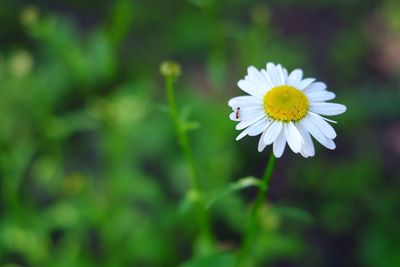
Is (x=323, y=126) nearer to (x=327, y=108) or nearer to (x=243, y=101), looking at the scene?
(x=327, y=108)

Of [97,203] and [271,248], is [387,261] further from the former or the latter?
[97,203]

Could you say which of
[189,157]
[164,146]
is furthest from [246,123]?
[164,146]

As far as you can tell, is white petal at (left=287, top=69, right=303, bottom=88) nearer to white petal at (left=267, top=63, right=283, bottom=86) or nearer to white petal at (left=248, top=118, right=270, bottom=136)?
white petal at (left=267, top=63, right=283, bottom=86)

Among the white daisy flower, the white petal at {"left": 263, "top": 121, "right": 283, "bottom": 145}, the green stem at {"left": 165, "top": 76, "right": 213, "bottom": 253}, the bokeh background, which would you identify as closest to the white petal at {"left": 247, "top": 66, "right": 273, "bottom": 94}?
the white daisy flower

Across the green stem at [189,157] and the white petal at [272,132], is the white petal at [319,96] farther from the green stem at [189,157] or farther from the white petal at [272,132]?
the green stem at [189,157]

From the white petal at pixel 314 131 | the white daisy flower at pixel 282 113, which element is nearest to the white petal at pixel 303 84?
the white daisy flower at pixel 282 113

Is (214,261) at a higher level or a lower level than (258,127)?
lower
